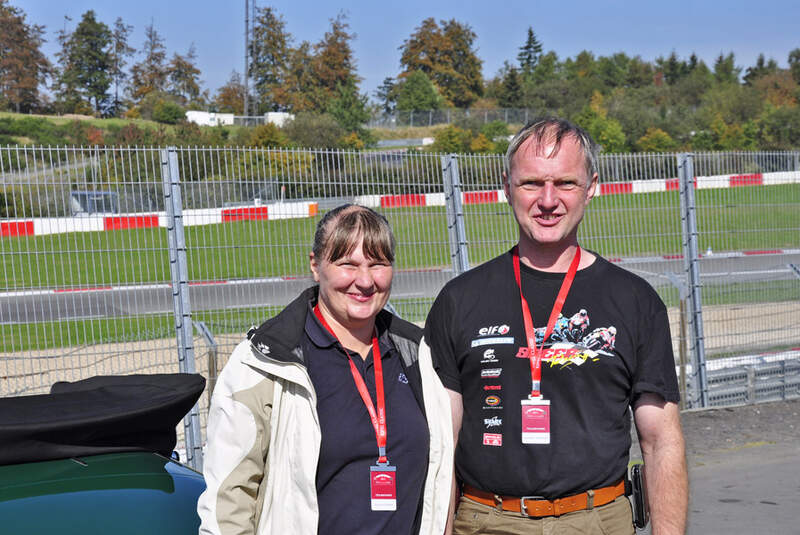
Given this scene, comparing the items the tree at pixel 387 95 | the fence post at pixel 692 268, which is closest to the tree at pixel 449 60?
the tree at pixel 387 95

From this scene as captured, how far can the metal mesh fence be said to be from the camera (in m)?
6.40

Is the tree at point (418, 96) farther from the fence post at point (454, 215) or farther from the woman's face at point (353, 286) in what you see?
the woman's face at point (353, 286)

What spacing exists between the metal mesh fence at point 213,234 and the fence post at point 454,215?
0.01 meters

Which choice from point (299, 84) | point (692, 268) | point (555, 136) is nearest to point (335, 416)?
point (555, 136)

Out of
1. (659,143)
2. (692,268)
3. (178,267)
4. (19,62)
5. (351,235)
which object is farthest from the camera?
(19,62)

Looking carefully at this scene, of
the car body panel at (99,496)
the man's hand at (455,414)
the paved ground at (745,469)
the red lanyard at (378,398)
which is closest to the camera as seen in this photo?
the car body panel at (99,496)

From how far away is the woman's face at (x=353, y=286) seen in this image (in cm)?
283

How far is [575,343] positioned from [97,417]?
1.66 metres

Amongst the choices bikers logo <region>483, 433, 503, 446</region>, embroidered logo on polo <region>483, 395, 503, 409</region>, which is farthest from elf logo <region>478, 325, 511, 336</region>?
bikers logo <region>483, 433, 503, 446</region>

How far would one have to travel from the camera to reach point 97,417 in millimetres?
3059

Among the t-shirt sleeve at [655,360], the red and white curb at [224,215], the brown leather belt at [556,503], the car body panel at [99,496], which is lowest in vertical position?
the brown leather belt at [556,503]

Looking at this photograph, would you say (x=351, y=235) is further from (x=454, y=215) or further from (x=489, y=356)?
(x=454, y=215)

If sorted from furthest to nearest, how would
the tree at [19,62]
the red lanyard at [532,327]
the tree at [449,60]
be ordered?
the tree at [449,60] < the tree at [19,62] < the red lanyard at [532,327]

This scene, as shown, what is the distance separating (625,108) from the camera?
60219 millimetres
